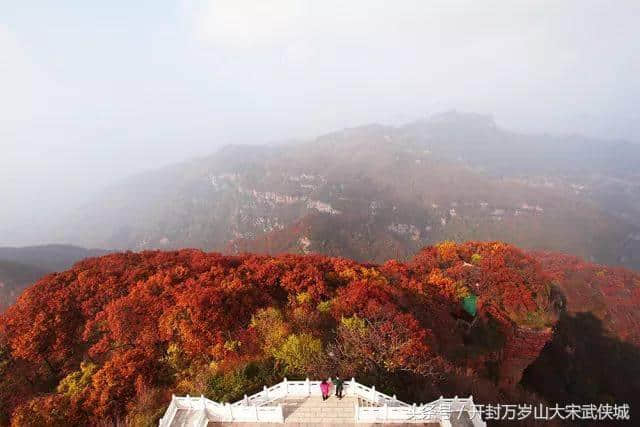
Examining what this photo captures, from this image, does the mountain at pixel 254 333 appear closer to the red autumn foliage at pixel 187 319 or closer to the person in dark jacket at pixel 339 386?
the red autumn foliage at pixel 187 319

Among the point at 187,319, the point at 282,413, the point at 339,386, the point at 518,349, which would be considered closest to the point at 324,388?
the point at 339,386

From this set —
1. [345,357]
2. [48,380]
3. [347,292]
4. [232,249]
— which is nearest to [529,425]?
[345,357]

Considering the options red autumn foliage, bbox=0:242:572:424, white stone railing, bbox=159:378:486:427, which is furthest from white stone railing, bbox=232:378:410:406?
red autumn foliage, bbox=0:242:572:424

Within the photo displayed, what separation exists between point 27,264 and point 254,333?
409ft

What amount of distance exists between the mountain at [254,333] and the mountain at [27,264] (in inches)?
2899

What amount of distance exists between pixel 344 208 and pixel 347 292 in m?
161

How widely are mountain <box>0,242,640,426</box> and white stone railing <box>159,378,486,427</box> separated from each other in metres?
1.13

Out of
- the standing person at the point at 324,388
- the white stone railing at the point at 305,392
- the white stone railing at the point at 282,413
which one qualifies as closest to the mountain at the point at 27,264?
the white stone railing at the point at 282,413

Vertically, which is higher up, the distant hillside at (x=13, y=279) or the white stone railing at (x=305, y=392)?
the white stone railing at (x=305, y=392)

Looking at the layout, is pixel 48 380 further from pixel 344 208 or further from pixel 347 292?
pixel 344 208

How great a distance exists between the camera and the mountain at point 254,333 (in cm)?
1917

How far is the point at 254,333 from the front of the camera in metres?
22.6

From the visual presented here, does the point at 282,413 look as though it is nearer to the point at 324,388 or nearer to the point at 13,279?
the point at 324,388

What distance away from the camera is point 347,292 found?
89.9 ft
